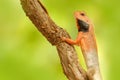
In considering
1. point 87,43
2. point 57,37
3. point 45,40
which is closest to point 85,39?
point 87,43

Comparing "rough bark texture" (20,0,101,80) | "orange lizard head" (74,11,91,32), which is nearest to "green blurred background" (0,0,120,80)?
"orange lizard head" (74,11,91,32)

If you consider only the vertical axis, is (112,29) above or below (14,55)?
below

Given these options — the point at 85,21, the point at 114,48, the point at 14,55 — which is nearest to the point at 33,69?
the point at 14,55

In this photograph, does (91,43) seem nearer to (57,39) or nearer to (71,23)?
(57,39)

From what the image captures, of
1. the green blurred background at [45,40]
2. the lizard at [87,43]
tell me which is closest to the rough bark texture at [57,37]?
the lizard at [87,43]

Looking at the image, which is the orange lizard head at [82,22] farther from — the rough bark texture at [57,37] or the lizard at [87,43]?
the rough bark texture at [57,37]

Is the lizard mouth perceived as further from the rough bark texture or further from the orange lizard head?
the rough bark texture
